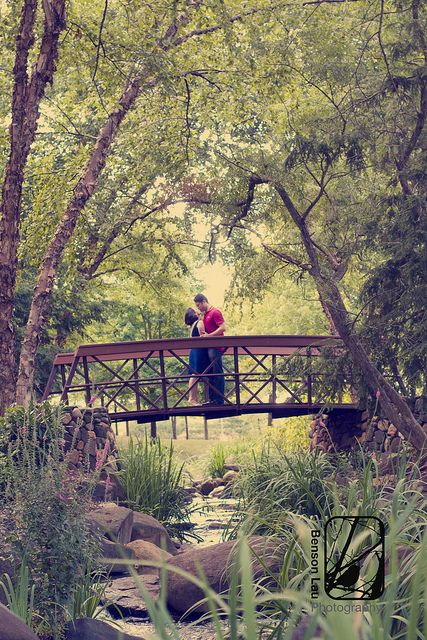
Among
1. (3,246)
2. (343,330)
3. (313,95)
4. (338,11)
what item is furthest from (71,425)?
(338,11)

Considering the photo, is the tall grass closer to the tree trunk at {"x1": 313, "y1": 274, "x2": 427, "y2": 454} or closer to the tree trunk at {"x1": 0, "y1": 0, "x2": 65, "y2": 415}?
the tree trunk at {"x1": 313, "y1": 274, "x2": 427, "y2": 454}

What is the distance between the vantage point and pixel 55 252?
12.6m

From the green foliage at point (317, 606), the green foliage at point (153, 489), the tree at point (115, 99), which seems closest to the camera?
the green foliage at point (317, 606)

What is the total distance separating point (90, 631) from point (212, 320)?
9.02 m

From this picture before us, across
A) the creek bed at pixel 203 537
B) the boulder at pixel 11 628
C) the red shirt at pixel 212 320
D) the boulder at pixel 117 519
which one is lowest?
the creek bed at pixel 203 537

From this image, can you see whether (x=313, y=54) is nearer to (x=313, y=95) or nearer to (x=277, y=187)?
(x=277, y=187)

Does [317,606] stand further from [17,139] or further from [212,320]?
[212,320]

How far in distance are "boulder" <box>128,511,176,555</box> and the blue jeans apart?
4.19 meters

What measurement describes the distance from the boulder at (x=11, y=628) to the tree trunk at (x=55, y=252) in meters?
7.74

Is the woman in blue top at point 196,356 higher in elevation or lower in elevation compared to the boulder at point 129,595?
higher

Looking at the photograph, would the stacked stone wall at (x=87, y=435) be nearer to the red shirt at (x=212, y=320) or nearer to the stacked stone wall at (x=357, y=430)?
the red shirt at (x=212, y=320)

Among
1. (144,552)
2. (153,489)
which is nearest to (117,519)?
(144,552)

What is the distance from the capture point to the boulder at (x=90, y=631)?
5293 millimetres

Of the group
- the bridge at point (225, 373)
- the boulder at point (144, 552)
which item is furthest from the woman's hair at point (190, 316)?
the boulder at point (144, 552)
